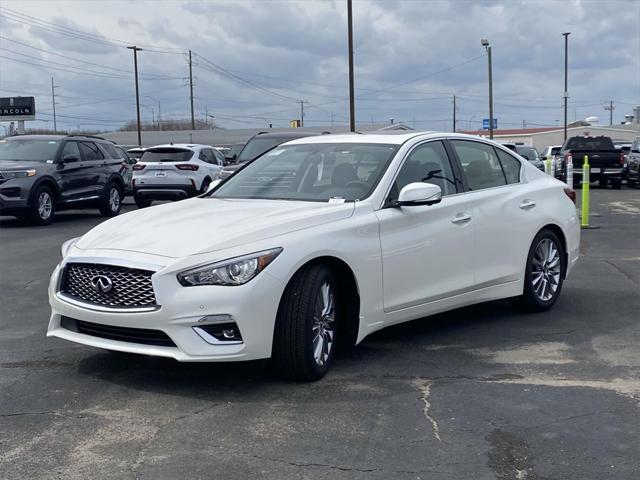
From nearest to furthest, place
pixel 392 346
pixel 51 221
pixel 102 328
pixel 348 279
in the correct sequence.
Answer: pixel 102 328
pixel 348 279
pixel 392 346
pixel 51 221

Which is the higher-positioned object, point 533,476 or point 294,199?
point 294,199

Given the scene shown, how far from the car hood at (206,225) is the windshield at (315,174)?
24cm

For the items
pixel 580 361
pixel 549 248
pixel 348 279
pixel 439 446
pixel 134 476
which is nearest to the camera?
pixel 134 476

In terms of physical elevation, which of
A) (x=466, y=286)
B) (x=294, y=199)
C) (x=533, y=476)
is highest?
(x=294, y=199)

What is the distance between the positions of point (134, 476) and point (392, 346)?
9.01ft

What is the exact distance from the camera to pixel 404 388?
16.6 feet

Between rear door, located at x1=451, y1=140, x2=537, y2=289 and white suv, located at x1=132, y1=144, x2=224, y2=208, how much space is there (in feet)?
43.6

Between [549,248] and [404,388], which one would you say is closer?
[404,388]

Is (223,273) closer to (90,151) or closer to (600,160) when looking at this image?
(90,151)

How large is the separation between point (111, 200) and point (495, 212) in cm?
1331

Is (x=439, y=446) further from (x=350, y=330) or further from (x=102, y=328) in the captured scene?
(x=102, y=328)

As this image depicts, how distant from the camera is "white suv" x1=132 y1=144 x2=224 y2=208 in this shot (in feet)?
64.7

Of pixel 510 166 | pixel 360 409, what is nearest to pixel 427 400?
pixel 360 409

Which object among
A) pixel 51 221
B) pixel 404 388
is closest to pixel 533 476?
pixel 404 388
